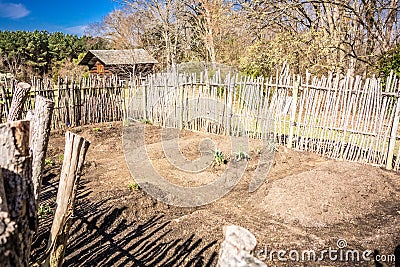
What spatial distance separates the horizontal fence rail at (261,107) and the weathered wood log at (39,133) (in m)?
6.19

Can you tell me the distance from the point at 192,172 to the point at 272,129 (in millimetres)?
2834

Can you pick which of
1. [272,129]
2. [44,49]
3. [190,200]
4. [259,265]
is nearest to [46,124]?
[259,265]

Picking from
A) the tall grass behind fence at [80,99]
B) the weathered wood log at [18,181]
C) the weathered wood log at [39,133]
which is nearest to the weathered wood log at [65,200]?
the weathered wood log at [39,133]

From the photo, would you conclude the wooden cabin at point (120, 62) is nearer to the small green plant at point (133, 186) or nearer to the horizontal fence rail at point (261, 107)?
the horizontal fence rail at point (261, 107)

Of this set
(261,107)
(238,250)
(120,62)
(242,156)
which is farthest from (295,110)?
(120,62)

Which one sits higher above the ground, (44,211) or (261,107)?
(261,107)

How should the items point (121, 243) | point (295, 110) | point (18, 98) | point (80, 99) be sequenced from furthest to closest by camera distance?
point (80, 99) < point (295, 110) < point (121, 243) < point (18, 98)

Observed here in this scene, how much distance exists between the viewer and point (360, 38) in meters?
12.0

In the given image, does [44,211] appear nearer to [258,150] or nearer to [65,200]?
[65,200]

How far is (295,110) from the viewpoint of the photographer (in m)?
7.49

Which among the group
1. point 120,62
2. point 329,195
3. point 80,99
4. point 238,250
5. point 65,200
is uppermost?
point 120,62

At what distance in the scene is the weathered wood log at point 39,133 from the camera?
2135mm

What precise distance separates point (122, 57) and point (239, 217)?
21985 millimetres

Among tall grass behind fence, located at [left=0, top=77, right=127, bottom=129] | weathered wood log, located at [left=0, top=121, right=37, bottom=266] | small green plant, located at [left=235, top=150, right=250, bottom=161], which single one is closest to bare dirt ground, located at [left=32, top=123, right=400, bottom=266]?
small green plant, located at [left=235, top=150, right=250, bottom=161]
